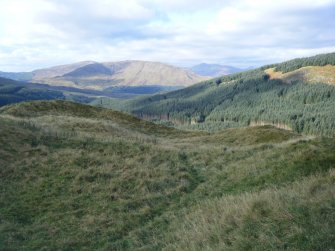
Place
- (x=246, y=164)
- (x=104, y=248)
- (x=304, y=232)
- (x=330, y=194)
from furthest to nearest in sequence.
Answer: (x=246, y=164), (x=104, y=248), (x=330, y=194), (x=304, y=232)

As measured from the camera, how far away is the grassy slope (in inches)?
339

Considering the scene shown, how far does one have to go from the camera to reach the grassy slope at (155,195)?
8.62 meters

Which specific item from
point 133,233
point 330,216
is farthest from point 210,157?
point 330,216

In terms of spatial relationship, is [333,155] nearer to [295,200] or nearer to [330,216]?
[295,200]

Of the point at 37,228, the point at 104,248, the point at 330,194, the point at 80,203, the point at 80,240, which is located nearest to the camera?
the point at 330,194

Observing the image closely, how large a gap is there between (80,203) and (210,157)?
12.2 metres

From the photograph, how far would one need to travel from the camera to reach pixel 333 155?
689 inches

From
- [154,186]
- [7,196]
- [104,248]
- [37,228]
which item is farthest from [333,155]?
[7,196]

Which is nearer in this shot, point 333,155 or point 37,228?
point 37,228

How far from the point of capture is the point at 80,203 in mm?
16875

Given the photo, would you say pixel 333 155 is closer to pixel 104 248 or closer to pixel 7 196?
pixel 104 248

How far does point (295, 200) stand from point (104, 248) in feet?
22.4

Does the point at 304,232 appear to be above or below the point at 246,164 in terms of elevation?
above

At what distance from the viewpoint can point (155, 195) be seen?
1777 cm
